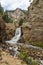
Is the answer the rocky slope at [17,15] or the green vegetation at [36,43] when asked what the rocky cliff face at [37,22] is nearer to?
the green vegetation at [36,43]

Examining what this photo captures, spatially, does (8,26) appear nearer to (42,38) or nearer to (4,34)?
(4,34)

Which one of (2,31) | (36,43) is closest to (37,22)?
(36,43)

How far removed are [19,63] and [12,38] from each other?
24492 mm

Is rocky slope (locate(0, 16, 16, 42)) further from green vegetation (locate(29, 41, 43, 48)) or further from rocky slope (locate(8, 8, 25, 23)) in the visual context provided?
rocky slope (locate(8, 8, 25, 23))

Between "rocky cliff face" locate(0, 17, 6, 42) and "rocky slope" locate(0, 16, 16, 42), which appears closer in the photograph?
"rocky cliff face" locate(0, 17, 6, 42)

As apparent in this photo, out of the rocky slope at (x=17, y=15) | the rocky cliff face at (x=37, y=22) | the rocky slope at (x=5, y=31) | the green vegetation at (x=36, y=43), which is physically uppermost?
the rocky cliff face at (x=37, y=22)

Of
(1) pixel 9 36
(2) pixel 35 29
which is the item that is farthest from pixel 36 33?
(1) pixel 9 36

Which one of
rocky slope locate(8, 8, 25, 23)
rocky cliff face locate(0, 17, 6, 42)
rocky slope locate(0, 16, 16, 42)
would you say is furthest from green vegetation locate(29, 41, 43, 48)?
rocky slope locate(8, 8, 25, 23)

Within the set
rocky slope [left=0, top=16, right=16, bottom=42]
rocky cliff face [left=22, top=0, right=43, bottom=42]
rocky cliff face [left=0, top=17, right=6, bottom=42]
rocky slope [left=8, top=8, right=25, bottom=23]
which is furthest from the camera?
rocky slope [left=8, top=8, right=25, bottom=23]

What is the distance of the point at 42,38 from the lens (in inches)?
1077

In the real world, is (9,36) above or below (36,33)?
below

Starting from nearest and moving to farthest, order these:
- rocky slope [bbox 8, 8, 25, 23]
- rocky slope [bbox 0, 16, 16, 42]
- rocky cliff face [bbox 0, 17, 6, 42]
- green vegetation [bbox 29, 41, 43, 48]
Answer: green vegetation [bbox 29, 41, 43, 48]
rocky cliff face [bbox 0, 17, 6, 42]
rocky slope [bbox 0, 16, 16, 42]
rocky slope [bbox 8, 8, 25, 23]

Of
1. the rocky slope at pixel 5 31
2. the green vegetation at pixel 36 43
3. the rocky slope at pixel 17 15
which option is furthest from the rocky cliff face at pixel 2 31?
the rocky slope at pixel 17 15

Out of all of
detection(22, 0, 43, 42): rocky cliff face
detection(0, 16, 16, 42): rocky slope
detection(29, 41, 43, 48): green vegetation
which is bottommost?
detection(0, 16, 16, 42): rocky slope
